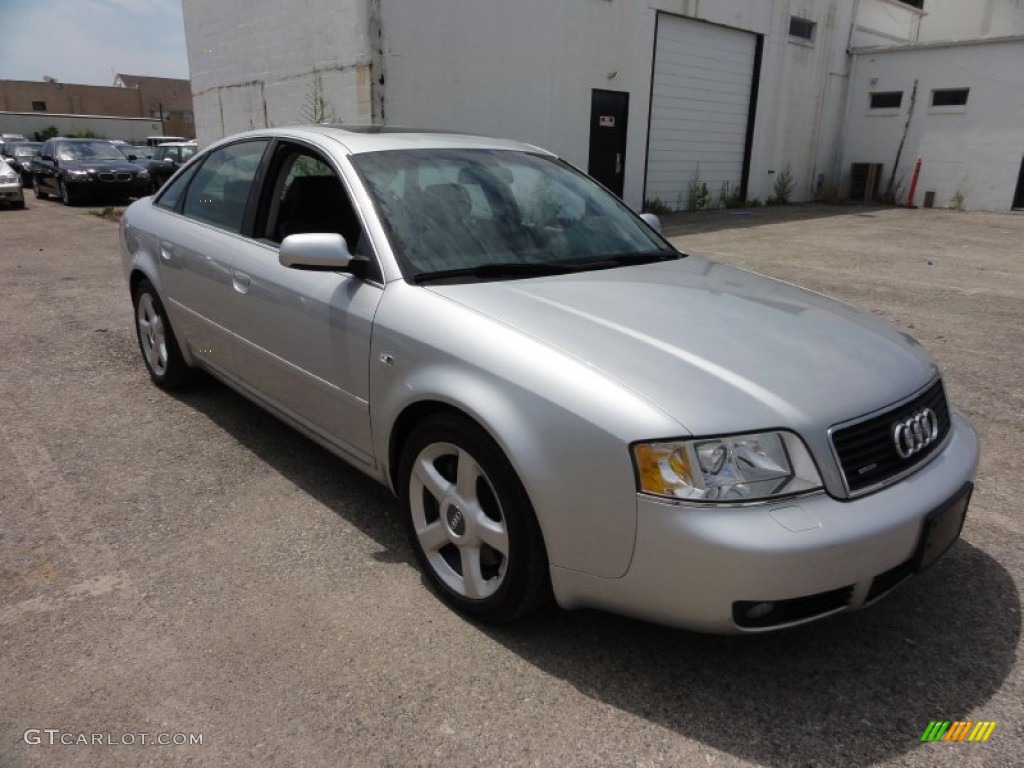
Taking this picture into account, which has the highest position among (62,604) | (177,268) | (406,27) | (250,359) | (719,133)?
(406,27)

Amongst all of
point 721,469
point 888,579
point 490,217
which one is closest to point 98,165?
point 490,217

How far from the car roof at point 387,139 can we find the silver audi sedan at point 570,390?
2cm

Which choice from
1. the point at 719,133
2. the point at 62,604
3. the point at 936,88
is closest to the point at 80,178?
the point at 719,133

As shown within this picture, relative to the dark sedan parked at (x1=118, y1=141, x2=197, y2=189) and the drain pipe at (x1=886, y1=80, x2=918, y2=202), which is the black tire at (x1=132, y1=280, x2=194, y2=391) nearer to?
the dark sedan parked at (x1=118, y1=141, x2=197, y2=189)

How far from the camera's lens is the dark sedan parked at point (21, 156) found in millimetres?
22797

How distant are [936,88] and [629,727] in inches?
887

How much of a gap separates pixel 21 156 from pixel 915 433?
28965mm

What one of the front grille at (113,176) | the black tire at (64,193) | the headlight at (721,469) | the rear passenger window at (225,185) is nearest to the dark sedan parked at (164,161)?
the front grille at (113,176)

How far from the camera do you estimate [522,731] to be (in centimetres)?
209

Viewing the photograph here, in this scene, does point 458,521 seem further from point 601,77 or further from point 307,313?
point 601,77

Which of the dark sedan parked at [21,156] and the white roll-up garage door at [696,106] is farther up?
the white roll-up garage door at [696,106]

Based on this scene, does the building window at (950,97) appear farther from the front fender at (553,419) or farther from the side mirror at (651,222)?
the front fender at (553,419)

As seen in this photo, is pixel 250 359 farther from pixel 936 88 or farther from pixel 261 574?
pixel 936 88

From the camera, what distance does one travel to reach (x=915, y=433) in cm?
231
